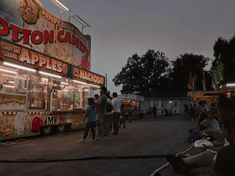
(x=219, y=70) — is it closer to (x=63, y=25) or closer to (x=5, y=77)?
(x=63, y=25)

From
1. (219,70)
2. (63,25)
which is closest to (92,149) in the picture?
(63,25)

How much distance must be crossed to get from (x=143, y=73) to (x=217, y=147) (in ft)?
263

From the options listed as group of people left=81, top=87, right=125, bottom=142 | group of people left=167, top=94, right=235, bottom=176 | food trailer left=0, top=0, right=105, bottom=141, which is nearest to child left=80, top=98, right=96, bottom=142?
group of people left=81, top=87, right=125, bottom=142

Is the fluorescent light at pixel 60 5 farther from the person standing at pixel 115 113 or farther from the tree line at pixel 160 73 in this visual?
the tree line at pixel 160 73

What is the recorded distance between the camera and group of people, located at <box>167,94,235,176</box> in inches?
87.7

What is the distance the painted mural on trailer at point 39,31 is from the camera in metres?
12.4

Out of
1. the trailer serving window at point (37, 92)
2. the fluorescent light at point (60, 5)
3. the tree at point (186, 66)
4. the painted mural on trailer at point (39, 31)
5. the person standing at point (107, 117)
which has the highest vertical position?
the tree at point (186, 66)

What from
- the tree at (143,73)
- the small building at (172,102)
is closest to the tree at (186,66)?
the tree at (143,73)

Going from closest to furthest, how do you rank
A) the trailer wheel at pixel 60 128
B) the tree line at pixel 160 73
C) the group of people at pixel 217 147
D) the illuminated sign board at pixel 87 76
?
the group of people at pixel 217 147, the trailer wheel at pixel 60 128, the illuminated sign board at pixel 87 76, the tree line at pixel 160 73

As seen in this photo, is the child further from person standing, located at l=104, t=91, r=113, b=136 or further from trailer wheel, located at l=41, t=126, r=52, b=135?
trailer wheel, located at l=41, t=126, r=52, b=135

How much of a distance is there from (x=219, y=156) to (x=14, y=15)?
12.6m

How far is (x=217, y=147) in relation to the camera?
6.25m

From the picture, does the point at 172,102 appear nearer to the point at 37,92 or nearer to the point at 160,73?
the point at 160,73

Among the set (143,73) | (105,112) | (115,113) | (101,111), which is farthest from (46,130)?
(143,73)
